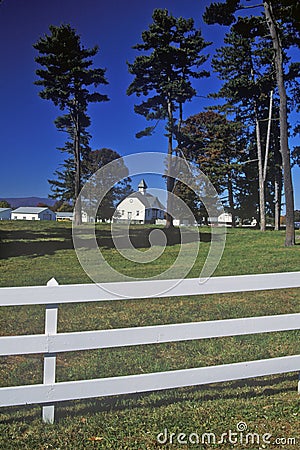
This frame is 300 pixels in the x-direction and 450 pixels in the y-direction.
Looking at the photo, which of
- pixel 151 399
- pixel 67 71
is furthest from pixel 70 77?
pixel 151 399

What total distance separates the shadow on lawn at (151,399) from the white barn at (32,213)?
12451mm

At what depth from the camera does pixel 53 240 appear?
10.5m

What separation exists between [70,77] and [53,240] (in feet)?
14.8

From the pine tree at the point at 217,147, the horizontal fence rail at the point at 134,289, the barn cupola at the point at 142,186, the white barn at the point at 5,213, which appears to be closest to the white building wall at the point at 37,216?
the white barn at the point at 5,213

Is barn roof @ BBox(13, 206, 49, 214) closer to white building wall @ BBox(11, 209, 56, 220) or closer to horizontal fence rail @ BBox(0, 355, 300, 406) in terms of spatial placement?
white building wall @ BBox(11, 209, 56, 220)

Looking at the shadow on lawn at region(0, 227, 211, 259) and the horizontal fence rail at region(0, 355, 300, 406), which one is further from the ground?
the shadow on lawn at region(0, 227, 211, 259)

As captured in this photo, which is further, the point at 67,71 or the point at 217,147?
the point at 217,147

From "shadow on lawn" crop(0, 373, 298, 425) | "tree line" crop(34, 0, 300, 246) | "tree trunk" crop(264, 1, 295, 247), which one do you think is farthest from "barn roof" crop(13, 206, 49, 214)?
"shadow on lawn" crop(0, 373, 298, 425)

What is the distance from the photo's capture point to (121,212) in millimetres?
4387

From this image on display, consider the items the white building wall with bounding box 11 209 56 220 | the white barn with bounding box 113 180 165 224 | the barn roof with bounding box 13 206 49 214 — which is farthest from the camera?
the barn roof with bounding box 13 206 49 214

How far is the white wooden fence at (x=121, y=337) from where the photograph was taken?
1.98 meters

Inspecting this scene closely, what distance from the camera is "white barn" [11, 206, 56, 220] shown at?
14439 mm

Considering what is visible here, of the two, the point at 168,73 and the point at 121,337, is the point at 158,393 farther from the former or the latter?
the point at 168,73

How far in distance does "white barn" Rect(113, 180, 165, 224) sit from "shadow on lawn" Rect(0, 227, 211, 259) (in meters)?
2.21
